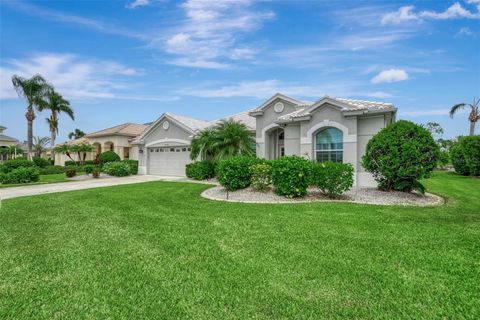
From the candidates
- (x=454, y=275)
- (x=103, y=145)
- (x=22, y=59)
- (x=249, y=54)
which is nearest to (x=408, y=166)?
(x=454, y=275)

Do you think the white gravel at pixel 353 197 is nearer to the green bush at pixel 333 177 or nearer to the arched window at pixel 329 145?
the green bush at pixel 333 177

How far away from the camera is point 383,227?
20.6 feet

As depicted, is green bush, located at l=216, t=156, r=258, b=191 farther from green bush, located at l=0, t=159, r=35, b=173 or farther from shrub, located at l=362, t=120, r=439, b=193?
green bush, located at l=0, t=159, r=35, b=173

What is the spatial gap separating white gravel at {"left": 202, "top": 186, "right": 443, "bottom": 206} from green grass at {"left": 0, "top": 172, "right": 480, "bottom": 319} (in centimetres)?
187

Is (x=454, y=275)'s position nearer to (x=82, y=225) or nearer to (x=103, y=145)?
(x=82, y=225)

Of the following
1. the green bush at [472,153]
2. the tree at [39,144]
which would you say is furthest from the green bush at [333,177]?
the tree at [39,144]

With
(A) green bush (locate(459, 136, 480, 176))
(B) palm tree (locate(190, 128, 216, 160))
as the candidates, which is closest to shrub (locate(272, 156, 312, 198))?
(B) palm tree (locate(190, 128, 216, 160))

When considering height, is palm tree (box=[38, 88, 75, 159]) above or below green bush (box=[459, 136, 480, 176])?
above

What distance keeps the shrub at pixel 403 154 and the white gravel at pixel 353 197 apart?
0.52 m

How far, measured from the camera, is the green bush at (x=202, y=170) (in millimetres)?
18266

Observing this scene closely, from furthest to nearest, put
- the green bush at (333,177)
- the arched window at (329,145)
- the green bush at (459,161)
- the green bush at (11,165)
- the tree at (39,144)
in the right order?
the tree at (39,144)
the green bush at (459,161)
the green bush at (11,165)
the arched window at (329,145)
the green bush at (333,177)

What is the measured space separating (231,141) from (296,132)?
162 inches

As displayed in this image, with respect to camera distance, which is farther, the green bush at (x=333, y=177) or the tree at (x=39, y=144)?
the tree at (x=39, y=144)

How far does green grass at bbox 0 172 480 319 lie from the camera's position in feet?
10.3
